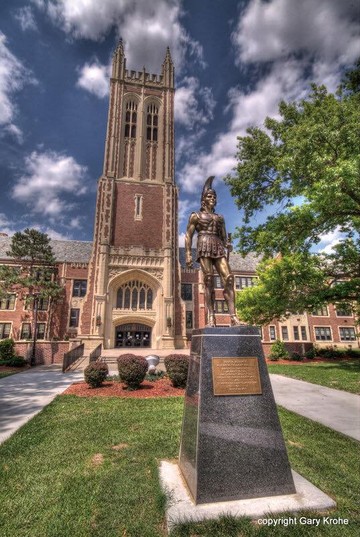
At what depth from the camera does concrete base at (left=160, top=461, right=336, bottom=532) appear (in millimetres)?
2998

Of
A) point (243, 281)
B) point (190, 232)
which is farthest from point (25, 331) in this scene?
point (190, 232)

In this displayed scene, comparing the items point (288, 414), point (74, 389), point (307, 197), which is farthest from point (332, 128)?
point (74, 389)

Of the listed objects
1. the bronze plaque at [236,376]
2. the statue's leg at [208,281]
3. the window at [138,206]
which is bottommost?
the bronze plaque at [236,376]

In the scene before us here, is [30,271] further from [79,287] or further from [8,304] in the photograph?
[8,304]

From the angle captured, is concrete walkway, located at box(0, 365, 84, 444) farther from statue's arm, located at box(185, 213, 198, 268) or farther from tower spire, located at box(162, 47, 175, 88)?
tower spire, located at box(162, 47, 175, 88)

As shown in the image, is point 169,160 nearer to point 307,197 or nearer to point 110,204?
point 110,204

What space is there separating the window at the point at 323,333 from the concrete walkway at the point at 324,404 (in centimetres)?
2705

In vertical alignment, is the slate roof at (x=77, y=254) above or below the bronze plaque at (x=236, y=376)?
above

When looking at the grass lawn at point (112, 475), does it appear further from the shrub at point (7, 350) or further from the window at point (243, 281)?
the window at point (243, 281)

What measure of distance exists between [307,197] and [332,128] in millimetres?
3457

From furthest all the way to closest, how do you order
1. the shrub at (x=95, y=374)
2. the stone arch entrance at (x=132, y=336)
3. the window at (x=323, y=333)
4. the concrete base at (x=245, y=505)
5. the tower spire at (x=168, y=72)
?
the tower spire at (x=168, y=72)
the window at (x=323, y=333)
the stone arch entrance at (x=132, y=336)
the shrub at (x=95, y=374)
the concrete base at (x=245, y=505)

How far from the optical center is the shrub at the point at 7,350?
2042 centimetres

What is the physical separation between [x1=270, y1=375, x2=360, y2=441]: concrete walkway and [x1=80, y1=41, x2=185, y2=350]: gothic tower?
17.1 meters

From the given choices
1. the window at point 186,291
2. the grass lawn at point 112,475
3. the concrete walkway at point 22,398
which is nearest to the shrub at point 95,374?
the concrete walkway at point 22,398
